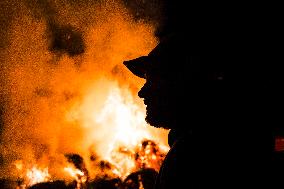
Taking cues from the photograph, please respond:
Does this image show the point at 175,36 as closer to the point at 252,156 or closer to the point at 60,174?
the point at 252,156

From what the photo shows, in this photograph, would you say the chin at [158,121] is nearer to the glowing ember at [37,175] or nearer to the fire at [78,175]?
the fire at [78,175]

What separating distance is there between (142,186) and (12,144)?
4354 millimetres

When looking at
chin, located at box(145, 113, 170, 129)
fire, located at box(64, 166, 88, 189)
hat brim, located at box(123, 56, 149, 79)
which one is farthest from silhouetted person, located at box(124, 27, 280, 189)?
fire, located at box(64, 166, 88, 189)

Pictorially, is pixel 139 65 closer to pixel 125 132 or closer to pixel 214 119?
pixel 214 119

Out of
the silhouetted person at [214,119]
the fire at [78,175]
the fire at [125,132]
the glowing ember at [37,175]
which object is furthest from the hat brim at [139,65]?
the glowing ember at [37,175]

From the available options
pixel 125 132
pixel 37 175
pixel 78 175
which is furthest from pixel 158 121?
pixel 37 175

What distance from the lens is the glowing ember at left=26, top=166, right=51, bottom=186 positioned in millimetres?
9797

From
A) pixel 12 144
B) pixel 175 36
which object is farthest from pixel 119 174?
pixel 175 36

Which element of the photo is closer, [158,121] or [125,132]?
[158,121]

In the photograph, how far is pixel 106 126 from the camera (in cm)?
920

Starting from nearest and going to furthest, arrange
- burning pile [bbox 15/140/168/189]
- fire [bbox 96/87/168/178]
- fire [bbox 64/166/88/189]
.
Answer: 1. burning pile [bbox 15/140/168/189]
2. fire [bbox 96/87/168/178]
3. fire [bbox 64/166/88/189]

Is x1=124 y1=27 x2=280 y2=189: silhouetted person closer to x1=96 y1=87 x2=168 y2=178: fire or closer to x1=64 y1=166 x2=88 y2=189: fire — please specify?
x1=96 y1=87 x2=168 y2=178: fire

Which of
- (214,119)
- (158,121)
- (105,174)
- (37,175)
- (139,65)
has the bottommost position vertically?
(214,119)

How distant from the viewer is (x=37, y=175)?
389 inches
